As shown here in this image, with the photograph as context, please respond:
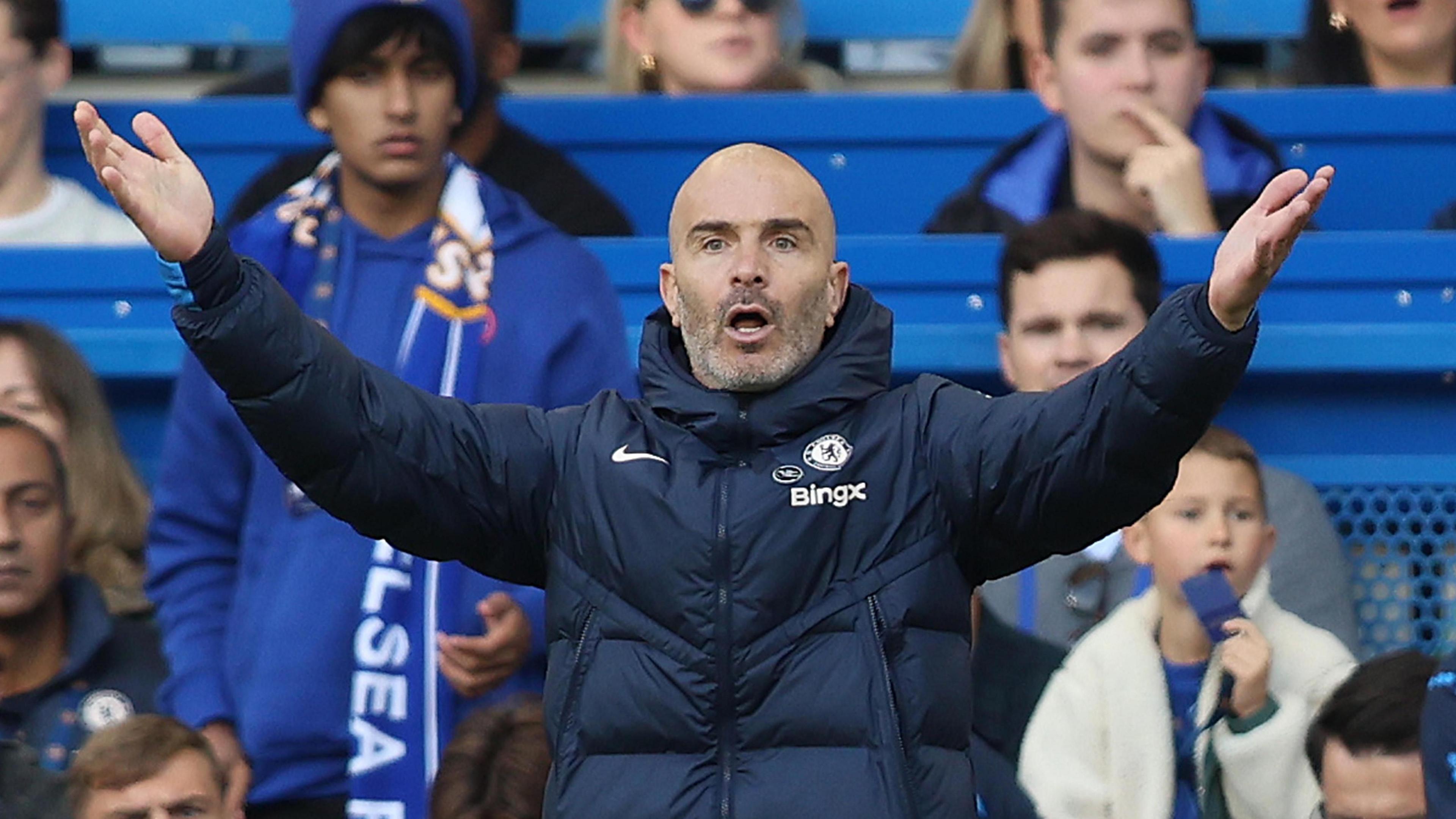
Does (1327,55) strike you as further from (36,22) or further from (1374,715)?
(36,22)

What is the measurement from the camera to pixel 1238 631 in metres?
4.28

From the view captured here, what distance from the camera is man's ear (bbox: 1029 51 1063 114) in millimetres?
5480

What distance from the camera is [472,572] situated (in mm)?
4605

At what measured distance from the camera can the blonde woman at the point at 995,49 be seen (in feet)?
19.0

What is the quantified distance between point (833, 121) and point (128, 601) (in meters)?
1.86

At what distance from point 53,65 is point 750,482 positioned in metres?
3.03

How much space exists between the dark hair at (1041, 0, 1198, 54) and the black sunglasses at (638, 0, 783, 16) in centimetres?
59

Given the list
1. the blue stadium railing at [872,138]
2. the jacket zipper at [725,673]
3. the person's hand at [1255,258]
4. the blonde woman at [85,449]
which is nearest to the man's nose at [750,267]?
the jacket zipper at [725,673]

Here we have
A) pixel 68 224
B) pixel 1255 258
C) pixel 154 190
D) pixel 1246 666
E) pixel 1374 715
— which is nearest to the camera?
pixel 1255 258

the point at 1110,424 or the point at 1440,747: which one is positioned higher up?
the point at 1110,424

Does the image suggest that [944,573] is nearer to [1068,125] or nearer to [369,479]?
[369,479]

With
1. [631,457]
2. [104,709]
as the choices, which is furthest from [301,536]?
[631,457]

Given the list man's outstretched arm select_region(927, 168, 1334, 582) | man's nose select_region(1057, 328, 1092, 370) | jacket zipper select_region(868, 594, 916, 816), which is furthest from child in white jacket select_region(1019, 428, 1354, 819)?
jacket zipper select_region(868, 594, 916, 816)

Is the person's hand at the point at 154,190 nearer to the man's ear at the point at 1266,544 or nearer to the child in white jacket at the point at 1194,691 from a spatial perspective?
the child in white jacket at the point at 1194,691
